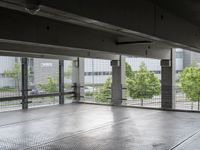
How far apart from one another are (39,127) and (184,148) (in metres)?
4.79

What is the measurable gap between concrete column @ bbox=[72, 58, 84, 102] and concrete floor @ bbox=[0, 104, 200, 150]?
4.28m

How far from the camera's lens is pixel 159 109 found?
46.7ft

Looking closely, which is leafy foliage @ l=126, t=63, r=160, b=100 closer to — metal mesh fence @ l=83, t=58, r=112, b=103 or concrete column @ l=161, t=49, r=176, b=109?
metal mesh fence @ l=83, t=58, r=112, b=103

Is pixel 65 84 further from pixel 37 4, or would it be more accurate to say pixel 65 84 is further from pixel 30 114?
pixel 37 4

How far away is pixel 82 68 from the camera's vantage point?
17719 millimetres

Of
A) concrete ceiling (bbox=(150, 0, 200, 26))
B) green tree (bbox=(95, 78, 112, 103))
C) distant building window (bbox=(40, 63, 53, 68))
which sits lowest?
green tree (bbox=(95, 78, 112, 103))

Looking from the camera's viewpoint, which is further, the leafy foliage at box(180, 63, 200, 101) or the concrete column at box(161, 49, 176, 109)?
the leafy foliage at box(180, 63, 200, 101)

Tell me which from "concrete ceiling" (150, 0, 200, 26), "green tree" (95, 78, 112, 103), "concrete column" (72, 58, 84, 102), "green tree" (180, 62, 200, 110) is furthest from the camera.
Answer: "green tree" (95, 78, 112, 103)

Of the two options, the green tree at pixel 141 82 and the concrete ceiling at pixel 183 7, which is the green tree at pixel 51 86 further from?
the concrete ceiling at pixel 183 7

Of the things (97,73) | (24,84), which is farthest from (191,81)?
(24,84)

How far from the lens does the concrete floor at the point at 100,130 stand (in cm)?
751

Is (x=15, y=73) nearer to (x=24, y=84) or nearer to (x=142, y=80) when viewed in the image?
(x=24, y=84)

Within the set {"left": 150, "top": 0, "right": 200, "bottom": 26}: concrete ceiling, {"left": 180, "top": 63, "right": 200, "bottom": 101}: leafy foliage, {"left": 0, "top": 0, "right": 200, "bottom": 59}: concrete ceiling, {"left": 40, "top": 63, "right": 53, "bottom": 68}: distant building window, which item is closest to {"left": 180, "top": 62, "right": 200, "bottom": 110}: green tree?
{"left": 180, "top": 63, "right": 200, "bottom": 101}: leafy foliage

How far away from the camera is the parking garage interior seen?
4.93 meters
